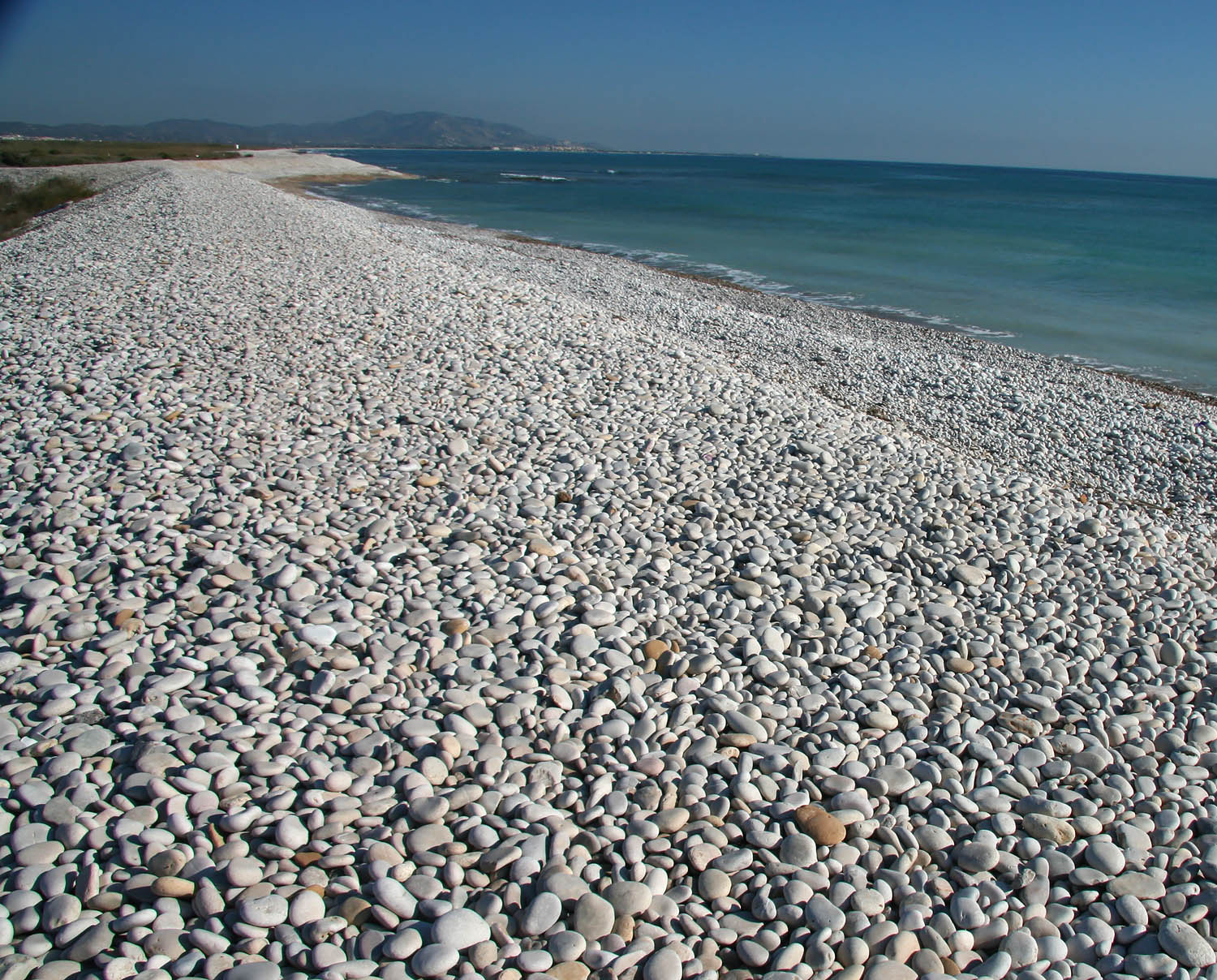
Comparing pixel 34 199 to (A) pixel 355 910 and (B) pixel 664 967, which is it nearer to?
(A) pixel 355 910

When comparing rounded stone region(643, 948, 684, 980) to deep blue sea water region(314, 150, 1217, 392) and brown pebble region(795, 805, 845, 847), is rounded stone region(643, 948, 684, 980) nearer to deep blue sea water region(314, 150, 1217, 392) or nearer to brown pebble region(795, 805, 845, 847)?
brown pebble region(795, 805, 845, 847)

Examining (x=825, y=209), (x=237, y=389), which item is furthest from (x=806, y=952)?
(x=825, y=209)

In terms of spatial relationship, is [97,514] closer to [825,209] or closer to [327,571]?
[327,571]

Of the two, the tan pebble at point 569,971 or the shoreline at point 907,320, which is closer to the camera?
the tan pebble at point 569,971

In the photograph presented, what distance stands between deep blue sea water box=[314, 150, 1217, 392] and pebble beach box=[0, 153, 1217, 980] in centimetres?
797

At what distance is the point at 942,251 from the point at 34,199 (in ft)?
85.8

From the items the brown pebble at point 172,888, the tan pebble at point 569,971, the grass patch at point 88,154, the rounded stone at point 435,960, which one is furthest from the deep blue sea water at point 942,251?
the brown pebble at point 172,888

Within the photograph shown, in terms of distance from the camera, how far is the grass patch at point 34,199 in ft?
63.3

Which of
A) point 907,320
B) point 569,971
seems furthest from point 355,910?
point 907,320

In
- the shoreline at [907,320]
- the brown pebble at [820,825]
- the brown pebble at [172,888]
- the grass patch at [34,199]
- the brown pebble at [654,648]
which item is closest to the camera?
the brown pebble at [172,888]

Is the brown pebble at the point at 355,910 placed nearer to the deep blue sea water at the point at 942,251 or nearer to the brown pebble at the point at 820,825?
the brown pebble at the point at 820,825

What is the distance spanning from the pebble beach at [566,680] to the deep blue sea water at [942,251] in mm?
7971

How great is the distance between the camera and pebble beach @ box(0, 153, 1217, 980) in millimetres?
2561

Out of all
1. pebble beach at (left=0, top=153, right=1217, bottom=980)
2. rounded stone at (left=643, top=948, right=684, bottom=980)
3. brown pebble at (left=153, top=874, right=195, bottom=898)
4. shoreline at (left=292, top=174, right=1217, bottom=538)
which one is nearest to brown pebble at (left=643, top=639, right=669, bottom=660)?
pebble beach at (left=0, top=153, right=1217, bottom=980)
